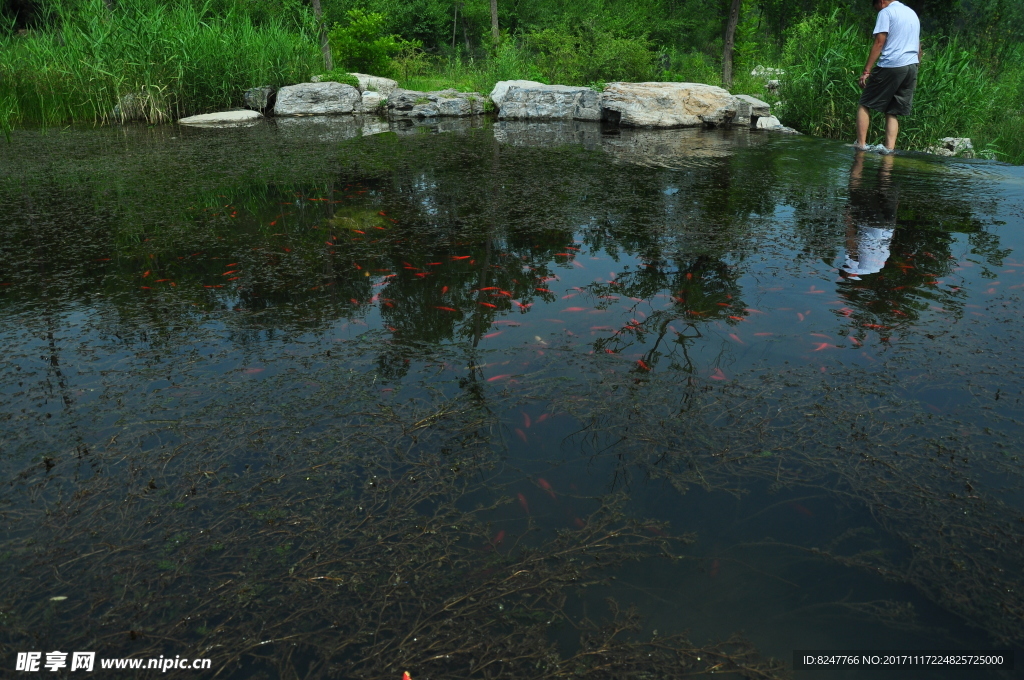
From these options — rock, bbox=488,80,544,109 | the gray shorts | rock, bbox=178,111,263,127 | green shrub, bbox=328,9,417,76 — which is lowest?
rock, bbox=178,111,263,127

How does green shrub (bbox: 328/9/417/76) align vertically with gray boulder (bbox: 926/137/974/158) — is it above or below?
above

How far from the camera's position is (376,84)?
15.1 metres

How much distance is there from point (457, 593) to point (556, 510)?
46cm

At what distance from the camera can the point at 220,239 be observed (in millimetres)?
5121

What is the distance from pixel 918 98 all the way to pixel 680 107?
148 inches

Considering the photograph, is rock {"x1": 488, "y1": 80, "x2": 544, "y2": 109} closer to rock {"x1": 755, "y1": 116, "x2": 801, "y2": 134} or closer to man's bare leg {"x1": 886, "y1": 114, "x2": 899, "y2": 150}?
rock {"x1": 755, "y1": 116, "x2": 801, "y2": 134}

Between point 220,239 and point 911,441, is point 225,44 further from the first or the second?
point 911,441

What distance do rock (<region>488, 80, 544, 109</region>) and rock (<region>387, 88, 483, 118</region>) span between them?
32cm

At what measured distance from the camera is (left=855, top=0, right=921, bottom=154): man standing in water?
764cm

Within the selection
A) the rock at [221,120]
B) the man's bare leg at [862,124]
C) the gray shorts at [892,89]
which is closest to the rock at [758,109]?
the man's bare leg at [862,124]

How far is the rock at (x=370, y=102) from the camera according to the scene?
1426 centimetres

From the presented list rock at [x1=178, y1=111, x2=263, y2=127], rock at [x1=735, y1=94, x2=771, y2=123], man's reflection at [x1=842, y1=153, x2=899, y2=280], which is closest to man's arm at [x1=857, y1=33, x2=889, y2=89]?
man's reflection at [x1=842, y1=153, x2=899, y2=280]


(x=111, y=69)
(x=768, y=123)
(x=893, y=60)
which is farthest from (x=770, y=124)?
(x=111, y=69)

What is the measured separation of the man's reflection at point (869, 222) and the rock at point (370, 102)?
9.76 m
